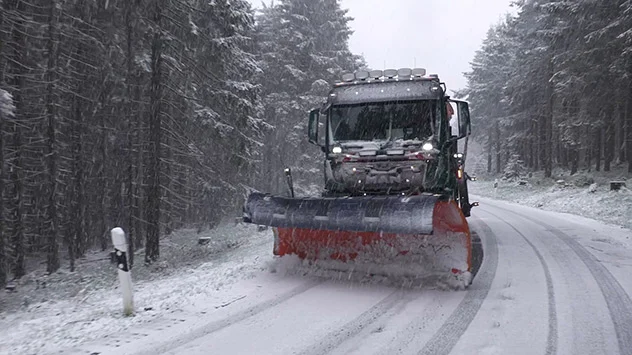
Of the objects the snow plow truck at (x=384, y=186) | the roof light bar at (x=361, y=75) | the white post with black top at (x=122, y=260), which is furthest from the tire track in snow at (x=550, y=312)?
the roof light bar at (x=361, y=75)

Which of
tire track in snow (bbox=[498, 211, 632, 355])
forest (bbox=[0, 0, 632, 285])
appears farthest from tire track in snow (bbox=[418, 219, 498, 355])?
forest (bbox=[0, 0, 632, 285])

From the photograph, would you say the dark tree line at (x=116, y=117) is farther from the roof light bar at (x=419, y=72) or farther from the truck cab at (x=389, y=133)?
the roof light bar at (x=419, y=72)

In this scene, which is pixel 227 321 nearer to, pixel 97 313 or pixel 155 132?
pixel 97 313

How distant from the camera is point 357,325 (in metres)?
4.33

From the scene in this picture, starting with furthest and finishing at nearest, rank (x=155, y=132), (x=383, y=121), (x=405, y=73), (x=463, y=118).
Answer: (x=155, y=132) < (x=405, y=73) < (x=383, y=121) < (x=463, y=118)

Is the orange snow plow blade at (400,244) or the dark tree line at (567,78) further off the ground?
the dark tree line at (567,78)

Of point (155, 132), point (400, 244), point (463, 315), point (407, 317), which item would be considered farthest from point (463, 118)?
point (155, 132)

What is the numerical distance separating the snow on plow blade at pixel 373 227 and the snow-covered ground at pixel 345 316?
441 millimetres

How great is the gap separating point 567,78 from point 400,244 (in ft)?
66.4

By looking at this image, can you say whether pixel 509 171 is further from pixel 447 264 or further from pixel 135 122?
pixel 447 264

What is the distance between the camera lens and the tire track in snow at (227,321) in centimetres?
375

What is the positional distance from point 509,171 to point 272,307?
29711mm

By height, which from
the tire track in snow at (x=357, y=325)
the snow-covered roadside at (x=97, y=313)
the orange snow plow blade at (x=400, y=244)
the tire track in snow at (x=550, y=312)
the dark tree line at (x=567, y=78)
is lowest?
the snow-covered roadside at (x=97, y=313)

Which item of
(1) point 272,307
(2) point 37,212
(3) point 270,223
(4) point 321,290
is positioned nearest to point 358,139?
(3) point 270,223
